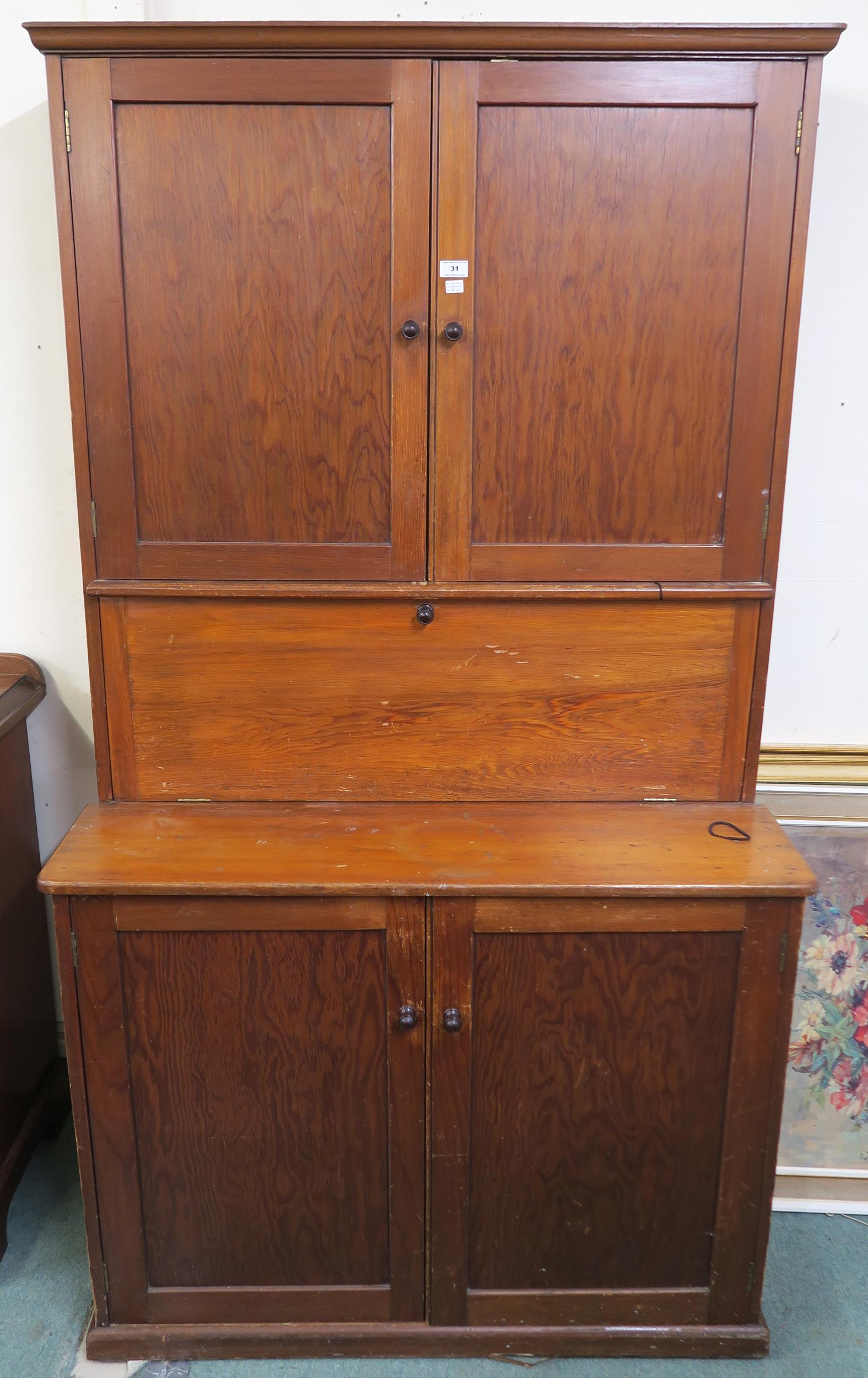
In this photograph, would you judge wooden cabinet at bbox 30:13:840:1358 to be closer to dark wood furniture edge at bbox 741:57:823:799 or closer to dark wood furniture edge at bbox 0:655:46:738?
dark wood furniture edge at bbox 741:57:823:799

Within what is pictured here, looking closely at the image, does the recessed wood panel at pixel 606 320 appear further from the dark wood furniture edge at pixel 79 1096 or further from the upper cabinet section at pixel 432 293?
the dark wood furniture edge at pixel 79 1096

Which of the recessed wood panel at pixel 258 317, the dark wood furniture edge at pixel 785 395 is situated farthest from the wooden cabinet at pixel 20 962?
the dark wood furniture edge at pixel 785 395

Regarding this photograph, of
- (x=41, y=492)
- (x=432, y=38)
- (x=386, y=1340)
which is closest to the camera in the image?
(x=432, y=38)

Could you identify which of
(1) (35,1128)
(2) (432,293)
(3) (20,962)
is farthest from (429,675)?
(1) (35,1128)

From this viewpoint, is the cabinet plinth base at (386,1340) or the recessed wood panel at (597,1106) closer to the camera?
the recessed wood panel at (597,1106)

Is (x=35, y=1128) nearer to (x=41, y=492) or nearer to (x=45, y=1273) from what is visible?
(x=45, y=1273)

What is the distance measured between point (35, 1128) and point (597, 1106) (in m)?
1.16

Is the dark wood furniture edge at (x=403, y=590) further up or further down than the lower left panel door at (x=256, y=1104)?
further up

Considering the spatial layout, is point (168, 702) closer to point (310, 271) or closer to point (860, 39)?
point (310, 271)

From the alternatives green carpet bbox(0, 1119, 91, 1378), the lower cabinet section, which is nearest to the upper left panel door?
the lower cabinet section

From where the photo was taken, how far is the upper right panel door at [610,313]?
4.65 ft

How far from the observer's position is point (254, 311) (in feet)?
4.85

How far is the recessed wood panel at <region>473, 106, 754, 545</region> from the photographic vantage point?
143 centimetres

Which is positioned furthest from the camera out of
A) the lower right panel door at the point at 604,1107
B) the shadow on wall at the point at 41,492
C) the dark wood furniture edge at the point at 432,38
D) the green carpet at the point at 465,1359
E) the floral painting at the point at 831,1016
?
the floral painting at the point at 831,1016
